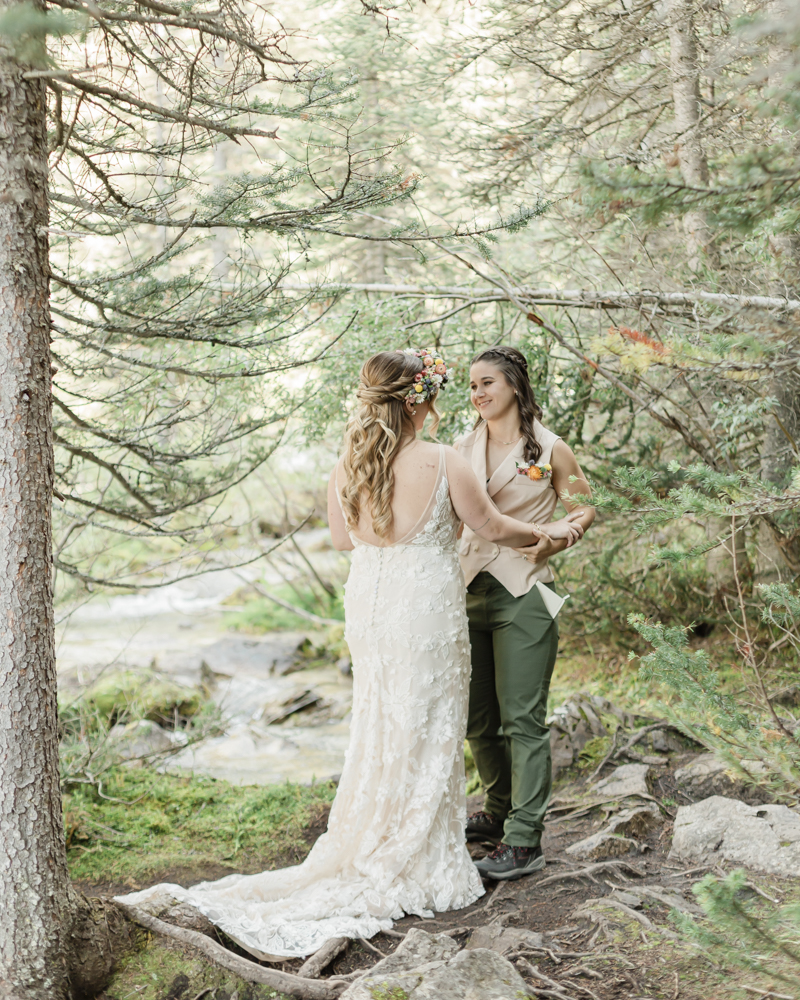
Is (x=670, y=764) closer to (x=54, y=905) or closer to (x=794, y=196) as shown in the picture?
(x=54, y=905)

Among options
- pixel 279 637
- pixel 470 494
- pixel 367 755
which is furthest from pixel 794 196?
pixel 279 637

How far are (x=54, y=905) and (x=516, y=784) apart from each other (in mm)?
2004

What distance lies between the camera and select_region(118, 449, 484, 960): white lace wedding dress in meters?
3.52

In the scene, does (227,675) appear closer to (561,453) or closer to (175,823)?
(175,823)

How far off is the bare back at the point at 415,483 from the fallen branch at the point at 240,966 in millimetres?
1737

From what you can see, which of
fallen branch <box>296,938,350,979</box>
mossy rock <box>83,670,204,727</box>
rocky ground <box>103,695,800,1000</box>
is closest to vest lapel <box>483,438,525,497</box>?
rocky ground <box>103,695,800,1000</box>

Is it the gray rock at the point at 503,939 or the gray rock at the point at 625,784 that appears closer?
the gray rock at the point at 503,939

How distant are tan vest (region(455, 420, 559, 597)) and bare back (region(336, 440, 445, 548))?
0.49 metres

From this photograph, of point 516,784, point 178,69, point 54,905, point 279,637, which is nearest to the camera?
point 54,905

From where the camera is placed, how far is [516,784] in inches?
151

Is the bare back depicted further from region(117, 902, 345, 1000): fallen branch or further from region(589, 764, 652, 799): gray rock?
region(589, 764, 652, 799): gray rock

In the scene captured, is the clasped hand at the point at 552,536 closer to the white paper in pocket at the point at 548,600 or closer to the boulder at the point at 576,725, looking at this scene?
the white paper in pocket at the point at 548,600

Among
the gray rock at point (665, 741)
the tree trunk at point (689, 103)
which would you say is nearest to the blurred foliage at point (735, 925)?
the gray rock at point (665, 741)

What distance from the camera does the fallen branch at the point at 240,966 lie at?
2.87m
